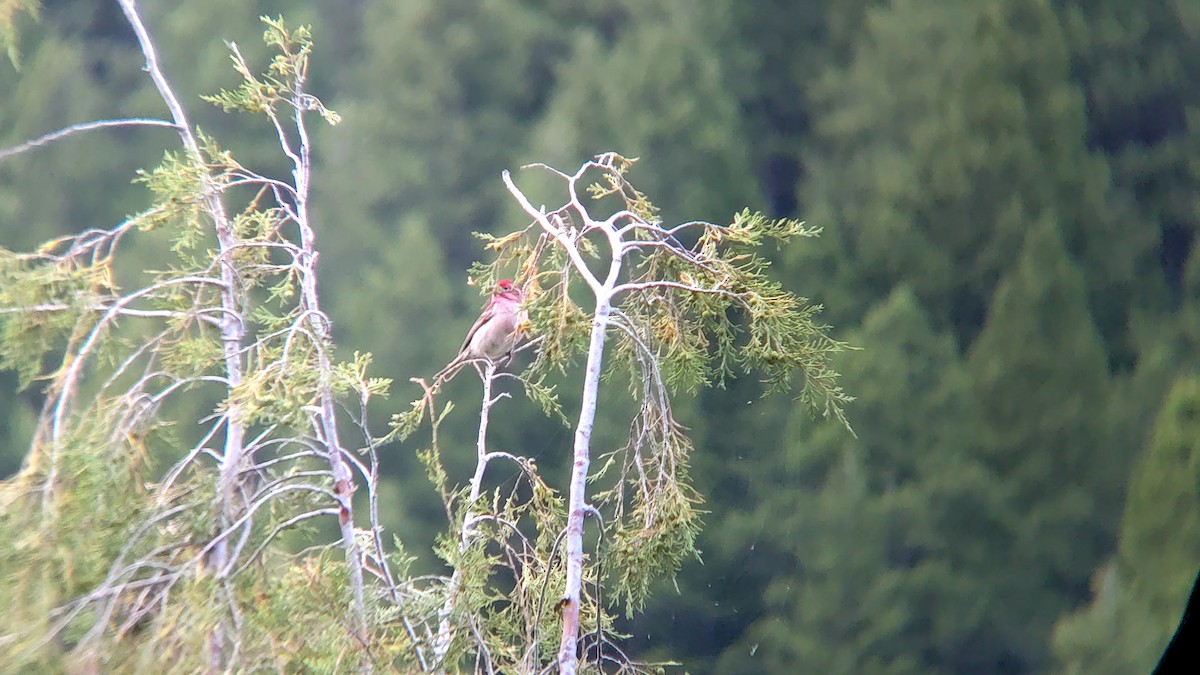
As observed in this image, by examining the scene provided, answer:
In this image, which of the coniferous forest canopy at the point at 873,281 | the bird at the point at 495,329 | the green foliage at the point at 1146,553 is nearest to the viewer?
the bird at the point at 495,329

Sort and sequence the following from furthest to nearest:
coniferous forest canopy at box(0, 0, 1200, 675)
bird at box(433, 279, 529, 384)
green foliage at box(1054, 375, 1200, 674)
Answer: coniferous forest canopy at box(0, 0, 1200, 675)
green foliage at box(1054, 375, 1200, 674)
bird at box(433, 279, 529, 384)

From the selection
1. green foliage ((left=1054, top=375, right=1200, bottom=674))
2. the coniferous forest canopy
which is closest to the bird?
the coniferous forest canopy

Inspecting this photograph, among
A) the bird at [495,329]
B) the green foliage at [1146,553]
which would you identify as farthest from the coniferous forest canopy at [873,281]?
the bird at [495,329]

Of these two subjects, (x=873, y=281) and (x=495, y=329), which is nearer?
(x=495, y=329)

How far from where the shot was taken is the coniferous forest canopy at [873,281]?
508cm

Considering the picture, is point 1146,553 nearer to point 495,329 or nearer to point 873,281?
point 873,281

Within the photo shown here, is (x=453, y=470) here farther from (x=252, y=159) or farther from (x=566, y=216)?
(x=566, y=216)

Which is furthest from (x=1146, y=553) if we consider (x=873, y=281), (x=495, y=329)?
(x=495, y=329)

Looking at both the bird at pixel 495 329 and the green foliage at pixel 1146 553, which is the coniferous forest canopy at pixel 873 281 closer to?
the green foliage at pixel 1146 553

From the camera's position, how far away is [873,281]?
5.29 meters

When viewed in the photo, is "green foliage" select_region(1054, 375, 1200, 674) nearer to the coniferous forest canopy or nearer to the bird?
the coniferous forest canopy

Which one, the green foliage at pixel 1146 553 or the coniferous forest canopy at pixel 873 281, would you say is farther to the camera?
the coniferous forest canopy at pixel 873 281

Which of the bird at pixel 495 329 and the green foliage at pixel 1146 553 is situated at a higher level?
the bird at pixel 495 329

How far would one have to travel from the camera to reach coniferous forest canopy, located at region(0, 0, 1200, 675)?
Answer: 5.08 metres
